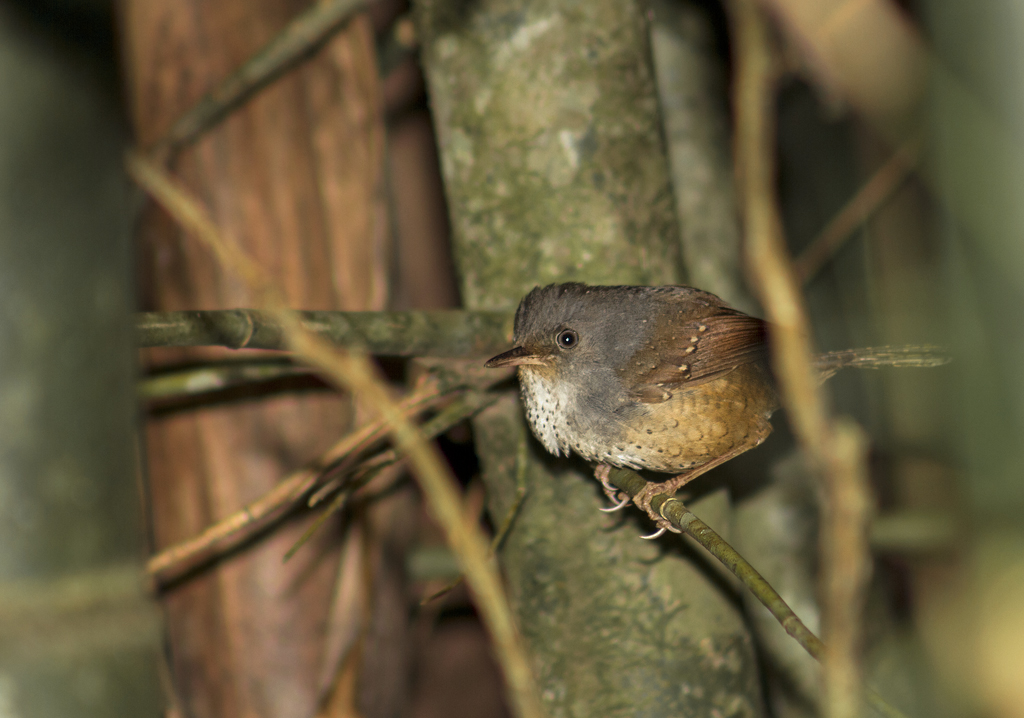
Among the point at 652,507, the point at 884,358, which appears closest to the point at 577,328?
the point at 652,507

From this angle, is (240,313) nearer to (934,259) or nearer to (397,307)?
(397,307)

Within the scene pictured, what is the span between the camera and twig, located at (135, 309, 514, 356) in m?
1.97

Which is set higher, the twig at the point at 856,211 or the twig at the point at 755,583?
the twig at the point at 856,211

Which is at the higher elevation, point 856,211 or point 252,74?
point 252,74

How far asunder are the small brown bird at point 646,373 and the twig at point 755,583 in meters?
0.57

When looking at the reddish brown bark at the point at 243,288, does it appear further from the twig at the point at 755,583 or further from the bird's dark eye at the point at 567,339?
the twig at the point at 755,583

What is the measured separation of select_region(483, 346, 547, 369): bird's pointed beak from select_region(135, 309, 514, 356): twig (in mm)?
110

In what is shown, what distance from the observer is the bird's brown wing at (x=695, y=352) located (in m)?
2.70

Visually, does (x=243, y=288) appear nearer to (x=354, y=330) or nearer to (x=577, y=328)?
(x=354, y=330)

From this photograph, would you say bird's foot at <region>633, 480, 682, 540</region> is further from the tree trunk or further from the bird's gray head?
the bird's gray head

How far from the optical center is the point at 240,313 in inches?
81.3

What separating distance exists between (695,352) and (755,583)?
1.31 m

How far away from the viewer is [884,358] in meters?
2.77

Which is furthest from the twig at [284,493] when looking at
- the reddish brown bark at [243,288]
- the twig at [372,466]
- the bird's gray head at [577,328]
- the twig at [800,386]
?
the twig at [800,386]
